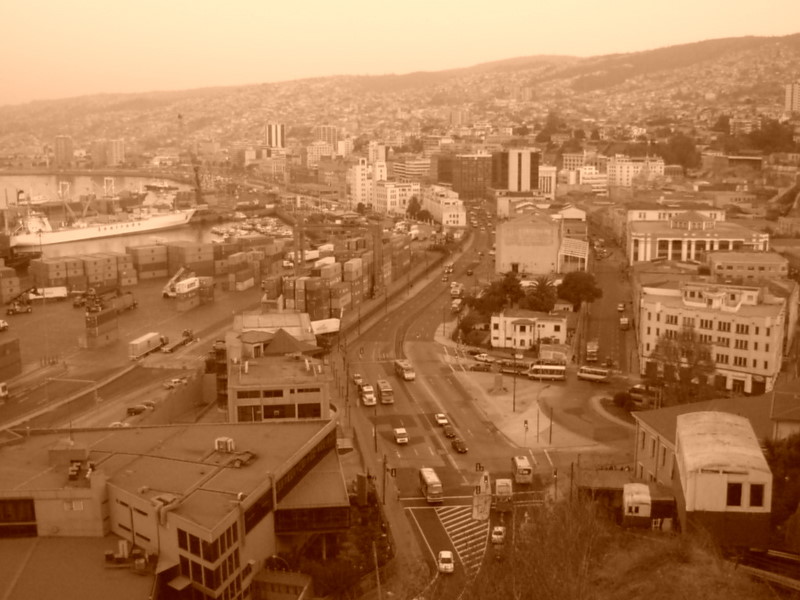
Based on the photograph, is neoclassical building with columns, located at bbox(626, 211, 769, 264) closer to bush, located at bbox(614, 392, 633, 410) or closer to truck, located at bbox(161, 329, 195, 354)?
truck, located at bbox(161, 329, 195, 354)

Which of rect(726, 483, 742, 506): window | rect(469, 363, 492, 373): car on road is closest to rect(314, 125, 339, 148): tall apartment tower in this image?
rect(469, 363, 492, 373): car on road

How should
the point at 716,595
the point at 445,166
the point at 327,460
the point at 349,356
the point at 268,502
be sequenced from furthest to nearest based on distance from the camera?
the point at 445,166
the point at 349,356
the point at 327,460
the point at 268,502
the point at 716,595

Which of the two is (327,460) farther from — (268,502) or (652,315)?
(652,315)

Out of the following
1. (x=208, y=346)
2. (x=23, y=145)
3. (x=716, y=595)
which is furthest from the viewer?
(x=23, y=145)

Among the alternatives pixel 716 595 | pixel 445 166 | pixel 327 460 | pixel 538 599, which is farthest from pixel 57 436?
pixel 445 166

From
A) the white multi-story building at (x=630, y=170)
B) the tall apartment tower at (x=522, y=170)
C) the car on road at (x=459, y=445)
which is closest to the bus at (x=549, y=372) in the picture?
the car on road at (x=459, y=445)

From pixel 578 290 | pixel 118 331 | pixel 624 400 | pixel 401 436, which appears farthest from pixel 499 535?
pixel 118 331

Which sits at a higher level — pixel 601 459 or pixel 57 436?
pixel 57 436

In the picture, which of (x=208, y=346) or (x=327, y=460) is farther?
(x=208, y=346)
